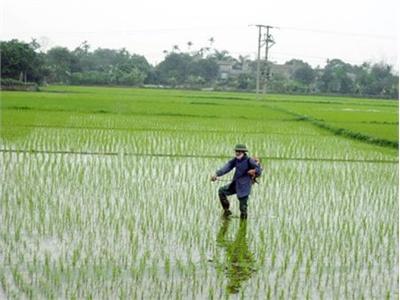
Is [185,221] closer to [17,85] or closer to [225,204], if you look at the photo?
[225,204]

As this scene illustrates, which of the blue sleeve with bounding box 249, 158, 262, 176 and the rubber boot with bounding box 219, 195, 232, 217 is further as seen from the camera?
the rubber boot with bounding box 219, 195, 232, 217

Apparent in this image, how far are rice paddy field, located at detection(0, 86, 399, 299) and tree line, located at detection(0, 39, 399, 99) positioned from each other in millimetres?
19758

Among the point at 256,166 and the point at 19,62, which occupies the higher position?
the point at 19,62

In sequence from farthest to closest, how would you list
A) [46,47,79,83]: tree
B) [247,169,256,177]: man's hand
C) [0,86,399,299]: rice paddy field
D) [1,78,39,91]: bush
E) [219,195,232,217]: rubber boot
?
[46,47,79,83]: tree < [1,78,39,91]: bush < [219,195,232,217]: rubber boot < [247,169,256,177]: man's hand < [0,86,399,299]: rice paddy field

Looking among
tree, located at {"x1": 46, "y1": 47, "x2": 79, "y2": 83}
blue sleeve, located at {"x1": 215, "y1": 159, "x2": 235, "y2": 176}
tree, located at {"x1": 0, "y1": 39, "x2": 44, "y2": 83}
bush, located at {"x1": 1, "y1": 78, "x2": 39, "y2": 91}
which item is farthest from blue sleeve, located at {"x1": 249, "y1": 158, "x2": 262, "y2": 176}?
tree, located at {"x1": 46, "y1": 47, "x2": 79, "y2": 83}

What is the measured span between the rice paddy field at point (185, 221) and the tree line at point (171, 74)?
19.8 m

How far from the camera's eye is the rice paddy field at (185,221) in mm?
4574

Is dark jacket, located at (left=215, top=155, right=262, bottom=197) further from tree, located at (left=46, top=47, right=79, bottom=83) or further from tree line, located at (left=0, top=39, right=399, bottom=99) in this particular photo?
tree, located at (left=46, top=47, right=79, bottom=83)

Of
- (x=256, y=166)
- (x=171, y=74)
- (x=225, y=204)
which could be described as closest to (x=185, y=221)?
(x=225, y=204)

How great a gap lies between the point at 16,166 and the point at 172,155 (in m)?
2.65

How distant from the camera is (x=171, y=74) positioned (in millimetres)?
46812

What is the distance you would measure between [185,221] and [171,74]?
4084cm

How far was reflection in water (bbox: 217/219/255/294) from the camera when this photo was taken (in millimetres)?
4653

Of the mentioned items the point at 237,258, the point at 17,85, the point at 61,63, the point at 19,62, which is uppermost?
the point at 61,63
